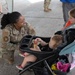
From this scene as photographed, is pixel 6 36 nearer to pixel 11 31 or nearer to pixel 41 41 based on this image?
pixel 11 31

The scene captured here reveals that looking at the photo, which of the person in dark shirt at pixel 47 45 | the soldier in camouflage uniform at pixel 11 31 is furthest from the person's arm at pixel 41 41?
the soldier in camouflage uniform at pixel 11 31

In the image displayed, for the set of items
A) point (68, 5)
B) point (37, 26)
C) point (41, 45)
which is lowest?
point (37, 26)

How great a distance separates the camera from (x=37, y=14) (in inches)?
233

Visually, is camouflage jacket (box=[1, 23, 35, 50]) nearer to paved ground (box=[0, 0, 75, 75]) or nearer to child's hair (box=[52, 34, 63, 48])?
paved ground (box=[0, 0, 75, 75])

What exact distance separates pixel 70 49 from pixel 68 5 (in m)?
1.79

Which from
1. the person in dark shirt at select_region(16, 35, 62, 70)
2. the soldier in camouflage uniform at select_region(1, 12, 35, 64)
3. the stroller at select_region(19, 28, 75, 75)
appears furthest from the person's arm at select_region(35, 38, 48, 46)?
the soldier in camouflage uniform at select_region(1, 12, 35, 64)

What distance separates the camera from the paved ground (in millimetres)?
3242

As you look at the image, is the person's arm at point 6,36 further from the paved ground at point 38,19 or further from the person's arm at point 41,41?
the person's arm at point 41,41

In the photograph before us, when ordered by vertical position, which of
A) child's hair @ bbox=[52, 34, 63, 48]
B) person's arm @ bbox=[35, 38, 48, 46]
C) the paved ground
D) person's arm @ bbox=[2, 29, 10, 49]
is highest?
child's hair @ bbox=[52, 34, 63, 48]

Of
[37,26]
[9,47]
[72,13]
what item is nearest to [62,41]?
[72,13]

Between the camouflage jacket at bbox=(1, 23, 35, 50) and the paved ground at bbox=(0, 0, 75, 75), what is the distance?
297 millimetres

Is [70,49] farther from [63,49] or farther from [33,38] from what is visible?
[33,38]

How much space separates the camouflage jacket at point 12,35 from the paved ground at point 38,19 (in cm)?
30

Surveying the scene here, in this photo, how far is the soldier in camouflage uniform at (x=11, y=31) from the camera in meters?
3.03
